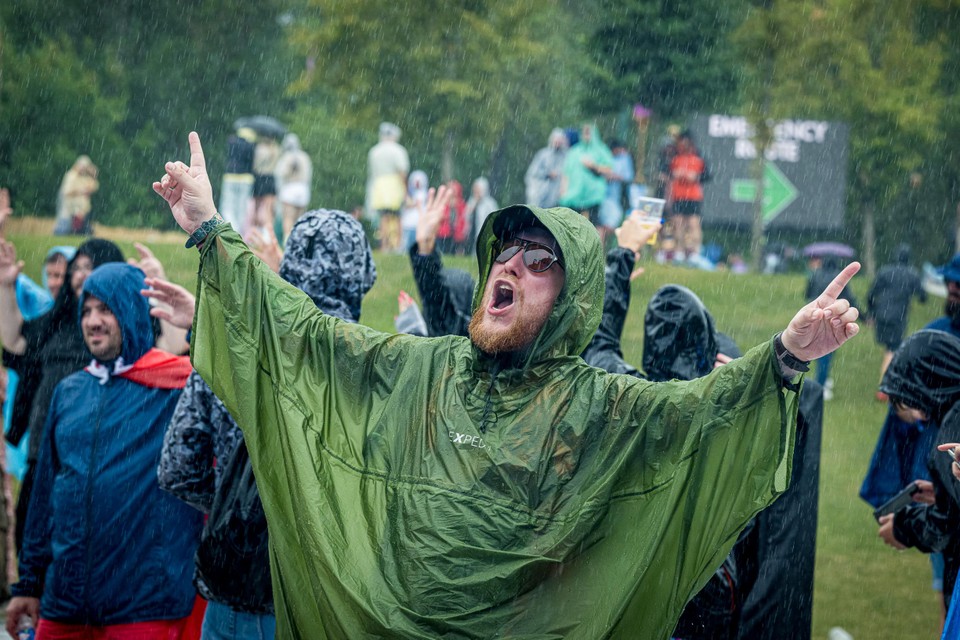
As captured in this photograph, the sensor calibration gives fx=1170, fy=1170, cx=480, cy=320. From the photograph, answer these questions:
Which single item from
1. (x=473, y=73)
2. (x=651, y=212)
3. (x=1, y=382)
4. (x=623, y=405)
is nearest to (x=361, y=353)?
(x=623, y=405)

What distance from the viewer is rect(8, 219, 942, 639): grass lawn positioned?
7391 mm

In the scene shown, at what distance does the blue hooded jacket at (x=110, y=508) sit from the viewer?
431 centimetres

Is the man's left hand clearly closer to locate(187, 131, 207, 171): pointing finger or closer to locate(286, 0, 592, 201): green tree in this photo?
locate(187, 131, 207, 171): pointing finger

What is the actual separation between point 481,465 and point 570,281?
62 centimetres

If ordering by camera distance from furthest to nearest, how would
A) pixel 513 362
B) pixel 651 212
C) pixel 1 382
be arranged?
pixel 1 382
pixel 651 212
pixel 513 362

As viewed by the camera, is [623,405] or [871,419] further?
[871,419]

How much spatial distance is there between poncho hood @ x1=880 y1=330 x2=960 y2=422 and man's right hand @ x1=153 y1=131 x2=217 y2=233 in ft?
10.2

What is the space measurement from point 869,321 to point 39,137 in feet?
56.4

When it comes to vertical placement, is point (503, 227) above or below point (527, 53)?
below

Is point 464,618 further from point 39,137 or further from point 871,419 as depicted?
point 39,137

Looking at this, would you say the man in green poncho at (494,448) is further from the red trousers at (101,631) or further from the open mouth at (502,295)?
the red trousers at (101,631)

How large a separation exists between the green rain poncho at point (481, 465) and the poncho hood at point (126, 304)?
1213mm

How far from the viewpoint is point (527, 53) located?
2091 cm

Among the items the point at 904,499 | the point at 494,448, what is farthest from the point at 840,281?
the point at 904,499
